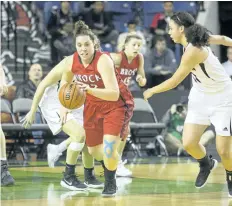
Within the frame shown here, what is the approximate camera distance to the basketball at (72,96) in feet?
22.9

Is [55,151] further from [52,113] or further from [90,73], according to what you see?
[90,73]

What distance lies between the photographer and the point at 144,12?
51.2ft

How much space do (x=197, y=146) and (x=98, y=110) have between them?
1064mm

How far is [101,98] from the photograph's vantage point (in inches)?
280

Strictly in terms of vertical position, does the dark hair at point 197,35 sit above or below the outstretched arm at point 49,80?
above

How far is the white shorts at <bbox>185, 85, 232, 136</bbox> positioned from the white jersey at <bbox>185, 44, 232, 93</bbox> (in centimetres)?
6

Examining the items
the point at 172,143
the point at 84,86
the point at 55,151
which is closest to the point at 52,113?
the point at 55,151

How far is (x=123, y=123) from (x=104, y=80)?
526 millimetres

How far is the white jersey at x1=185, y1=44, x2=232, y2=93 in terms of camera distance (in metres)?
7.13

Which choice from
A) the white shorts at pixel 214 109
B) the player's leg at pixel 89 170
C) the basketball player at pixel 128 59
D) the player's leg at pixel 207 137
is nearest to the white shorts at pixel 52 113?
the basketball player at pixel 128 59

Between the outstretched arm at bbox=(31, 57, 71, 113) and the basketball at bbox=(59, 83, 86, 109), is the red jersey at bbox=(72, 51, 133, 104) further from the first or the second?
the outstretched arm at bbox=(31, 57, 71, 113)

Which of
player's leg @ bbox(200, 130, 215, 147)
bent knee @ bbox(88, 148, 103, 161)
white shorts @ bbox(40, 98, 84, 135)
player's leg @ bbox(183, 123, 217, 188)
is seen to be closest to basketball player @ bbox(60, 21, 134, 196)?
bent knee @ bbox(88, 148, 103, 161)

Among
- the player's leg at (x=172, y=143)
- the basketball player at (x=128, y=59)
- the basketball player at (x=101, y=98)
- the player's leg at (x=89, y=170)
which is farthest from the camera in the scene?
the player's leg at (x=172, y=143)

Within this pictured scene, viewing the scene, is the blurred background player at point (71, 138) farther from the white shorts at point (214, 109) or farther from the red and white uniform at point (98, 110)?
the white shorts at point (214, 109)
